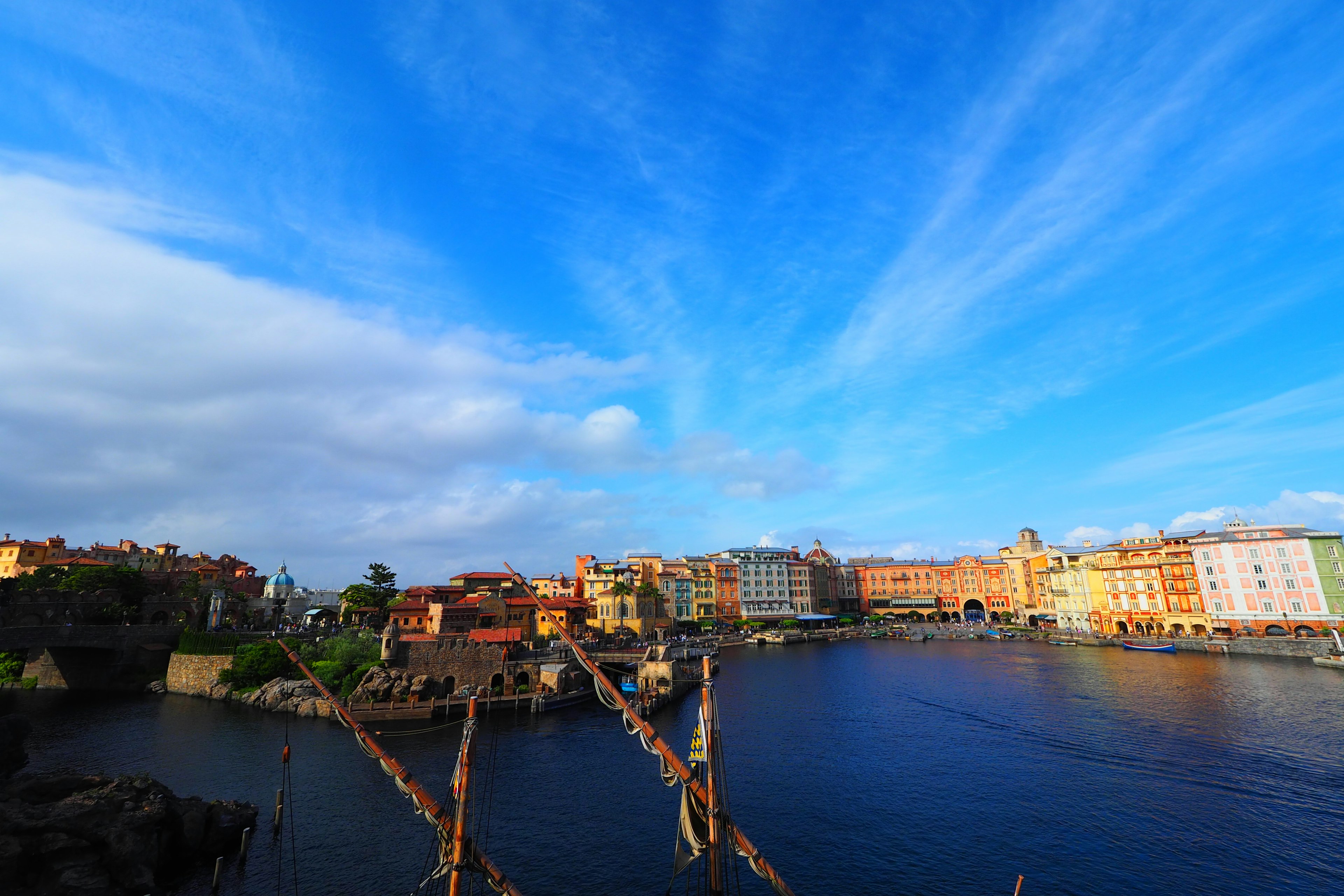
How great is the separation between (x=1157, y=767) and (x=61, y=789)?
71860mm

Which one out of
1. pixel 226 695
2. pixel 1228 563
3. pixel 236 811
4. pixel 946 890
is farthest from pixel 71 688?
pixel 1228 563

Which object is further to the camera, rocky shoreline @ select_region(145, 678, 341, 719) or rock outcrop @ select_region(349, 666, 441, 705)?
rock outcrop @ select_region(349, 666, 441, 705)

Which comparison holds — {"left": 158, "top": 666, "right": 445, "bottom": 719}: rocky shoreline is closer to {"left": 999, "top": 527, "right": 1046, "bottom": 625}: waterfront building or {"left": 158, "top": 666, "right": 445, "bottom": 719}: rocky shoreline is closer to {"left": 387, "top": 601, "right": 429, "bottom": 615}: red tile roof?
{"left": 387, "top": 601, "right": 429, "bottom": 615}: red tile roof

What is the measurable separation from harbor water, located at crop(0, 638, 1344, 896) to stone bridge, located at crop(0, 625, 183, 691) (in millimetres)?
4638

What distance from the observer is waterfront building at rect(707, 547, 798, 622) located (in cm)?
17575

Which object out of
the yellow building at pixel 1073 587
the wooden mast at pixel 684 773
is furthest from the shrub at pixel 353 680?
the yellow building at pixel 1073 587

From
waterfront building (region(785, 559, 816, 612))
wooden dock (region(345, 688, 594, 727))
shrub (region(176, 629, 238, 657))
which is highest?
waterfront building (region(785, 559, 816, 612))

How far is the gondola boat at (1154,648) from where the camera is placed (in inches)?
4631

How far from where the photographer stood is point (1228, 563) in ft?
396

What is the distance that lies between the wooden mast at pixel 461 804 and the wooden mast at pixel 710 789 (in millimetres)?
9457

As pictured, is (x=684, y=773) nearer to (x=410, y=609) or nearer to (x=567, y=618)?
(x=567, y=618)

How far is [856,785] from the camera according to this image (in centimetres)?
4572

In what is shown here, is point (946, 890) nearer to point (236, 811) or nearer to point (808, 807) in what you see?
point (808, 807)

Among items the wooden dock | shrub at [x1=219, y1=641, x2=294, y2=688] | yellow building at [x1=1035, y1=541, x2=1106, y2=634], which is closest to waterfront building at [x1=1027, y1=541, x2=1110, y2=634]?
yellow building at [x1=1035, y1=541, x2=1106, y2=634]
